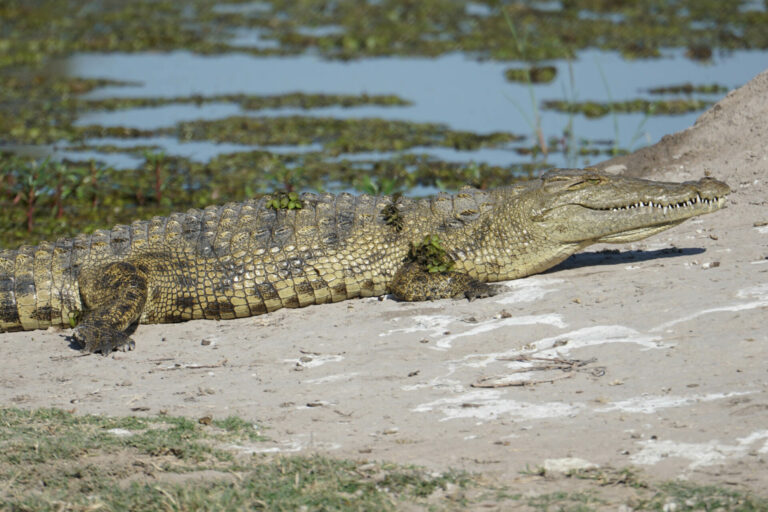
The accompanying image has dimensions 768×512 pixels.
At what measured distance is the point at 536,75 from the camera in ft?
59.9

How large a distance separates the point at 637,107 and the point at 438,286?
29.8 feet

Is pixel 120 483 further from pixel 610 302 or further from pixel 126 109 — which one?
pixel 126 109

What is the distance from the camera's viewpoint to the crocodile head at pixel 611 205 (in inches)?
295

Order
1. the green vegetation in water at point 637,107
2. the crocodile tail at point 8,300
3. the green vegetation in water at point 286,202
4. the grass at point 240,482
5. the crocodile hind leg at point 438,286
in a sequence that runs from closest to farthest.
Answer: the grass at point 240,482 → the crocodile hind leg at point 438,286 → the crocodile tail at point 8,300 → the green vegetation in water at point 286,202 → the green vegetation in water at point 637,107

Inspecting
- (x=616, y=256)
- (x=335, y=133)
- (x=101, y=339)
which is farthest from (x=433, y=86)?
(x=101, y=339)

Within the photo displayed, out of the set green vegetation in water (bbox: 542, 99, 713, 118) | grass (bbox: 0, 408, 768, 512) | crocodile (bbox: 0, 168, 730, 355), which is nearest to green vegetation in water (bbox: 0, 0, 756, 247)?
green vegetation in water (bbox: 542, 99, 713, 118)

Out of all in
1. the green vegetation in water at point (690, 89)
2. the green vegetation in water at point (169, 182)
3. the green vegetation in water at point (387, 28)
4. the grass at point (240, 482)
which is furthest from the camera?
the green vegetation in water at point (387, 28)

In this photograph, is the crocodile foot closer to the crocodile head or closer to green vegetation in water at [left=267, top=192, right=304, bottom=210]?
green vegetation in water at [left=267, top=192, right=304, bottom=210]

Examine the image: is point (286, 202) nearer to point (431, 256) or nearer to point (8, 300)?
point (431, 256)

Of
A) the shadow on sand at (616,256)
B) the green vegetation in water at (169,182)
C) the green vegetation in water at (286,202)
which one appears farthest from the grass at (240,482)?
the green vegetation in water at (169,182)

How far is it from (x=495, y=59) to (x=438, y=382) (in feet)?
49.0

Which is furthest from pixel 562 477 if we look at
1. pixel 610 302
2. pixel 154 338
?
pixel 154 338

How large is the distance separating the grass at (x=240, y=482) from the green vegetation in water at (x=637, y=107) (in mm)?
11272

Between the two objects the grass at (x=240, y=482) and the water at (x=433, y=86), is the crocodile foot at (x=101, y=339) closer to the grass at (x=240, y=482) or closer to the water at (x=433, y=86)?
the grass at (x=240, y=482)
